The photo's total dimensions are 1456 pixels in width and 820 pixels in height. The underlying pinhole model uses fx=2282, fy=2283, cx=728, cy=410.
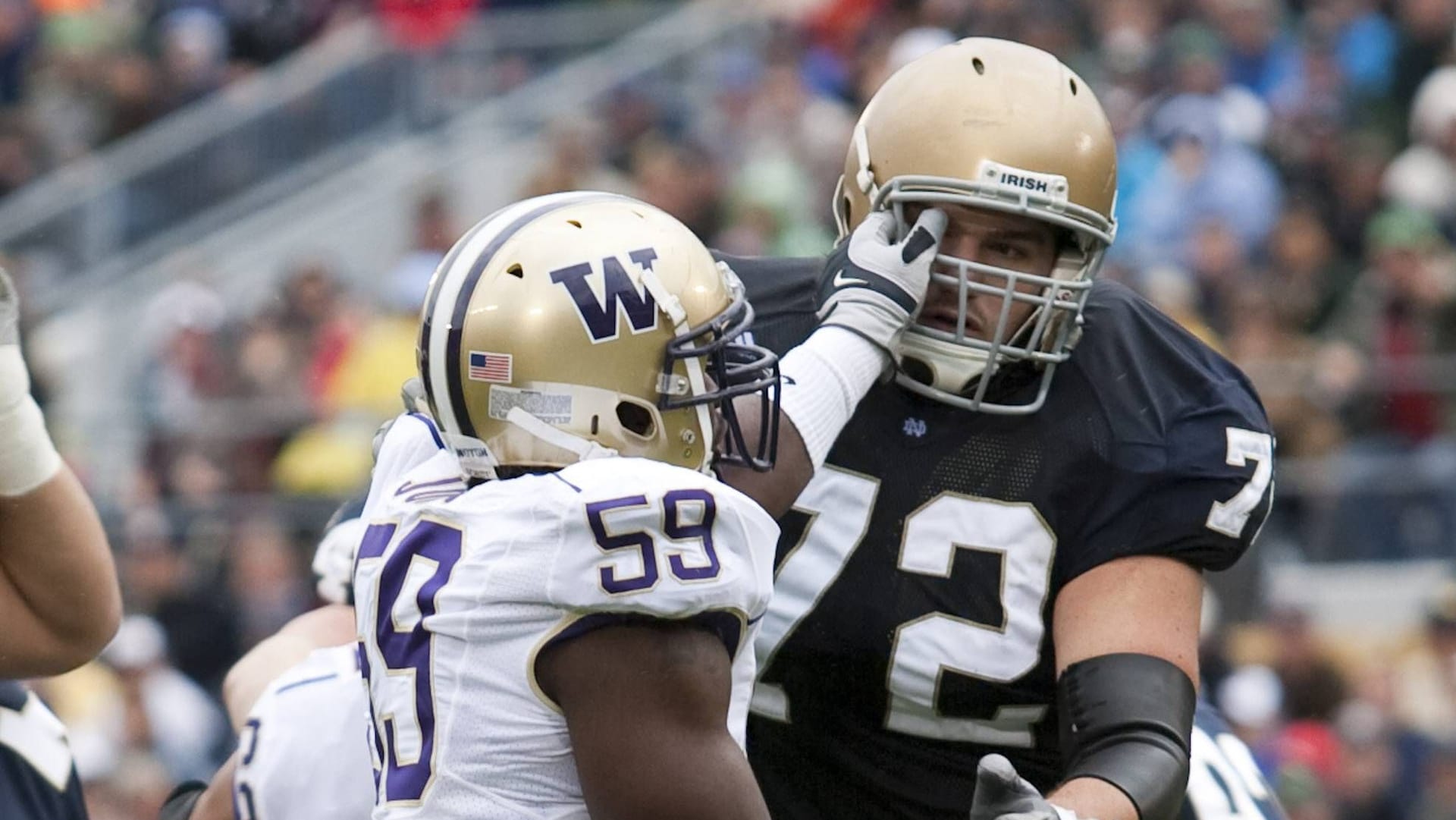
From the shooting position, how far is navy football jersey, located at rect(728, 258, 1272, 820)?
10.5ft

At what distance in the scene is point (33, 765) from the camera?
310cm

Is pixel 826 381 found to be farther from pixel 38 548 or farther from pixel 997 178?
pixel 38 548

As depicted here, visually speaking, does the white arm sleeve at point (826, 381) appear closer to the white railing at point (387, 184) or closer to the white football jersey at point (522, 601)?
Result: the white football jersey at point (522, 601)

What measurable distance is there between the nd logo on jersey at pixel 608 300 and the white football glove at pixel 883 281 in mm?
600

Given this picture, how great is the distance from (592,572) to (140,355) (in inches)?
336

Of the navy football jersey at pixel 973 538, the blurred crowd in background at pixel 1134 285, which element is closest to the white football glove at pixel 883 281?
the navy football jersey at pixel 973 538

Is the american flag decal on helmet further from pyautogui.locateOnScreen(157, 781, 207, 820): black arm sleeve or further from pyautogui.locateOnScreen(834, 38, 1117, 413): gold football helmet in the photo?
pyautogui.locateOnScreen(157, 781, 207, 820): black arm sleeve

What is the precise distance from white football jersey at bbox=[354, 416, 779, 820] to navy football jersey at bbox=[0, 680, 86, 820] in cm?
77

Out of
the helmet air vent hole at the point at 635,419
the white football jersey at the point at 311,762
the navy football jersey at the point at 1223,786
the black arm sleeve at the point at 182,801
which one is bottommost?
the navy football jersey at the point at 1223,786

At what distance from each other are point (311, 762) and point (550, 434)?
782 millimetres

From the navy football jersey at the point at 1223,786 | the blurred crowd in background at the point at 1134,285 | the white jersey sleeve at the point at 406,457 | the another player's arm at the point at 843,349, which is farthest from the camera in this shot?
the blurred crowd in background at the point at 1134,285

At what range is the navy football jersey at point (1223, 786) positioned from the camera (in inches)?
144

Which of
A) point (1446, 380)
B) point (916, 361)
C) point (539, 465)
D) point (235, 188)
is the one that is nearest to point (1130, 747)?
point (916, 361)

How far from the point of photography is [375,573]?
2555 millimetres
